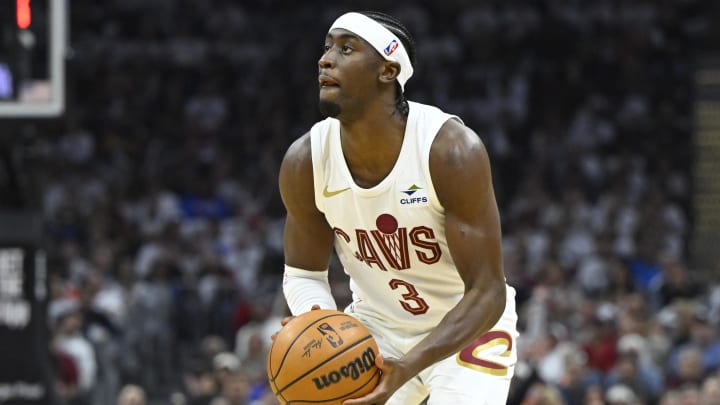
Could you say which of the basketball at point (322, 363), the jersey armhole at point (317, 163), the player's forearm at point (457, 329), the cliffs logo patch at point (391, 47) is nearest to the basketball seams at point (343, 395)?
the basketball at point (322, 363)

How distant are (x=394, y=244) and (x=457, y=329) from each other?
1.48 feet

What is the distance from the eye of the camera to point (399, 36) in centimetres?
461

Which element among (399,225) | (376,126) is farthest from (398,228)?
(376,126)

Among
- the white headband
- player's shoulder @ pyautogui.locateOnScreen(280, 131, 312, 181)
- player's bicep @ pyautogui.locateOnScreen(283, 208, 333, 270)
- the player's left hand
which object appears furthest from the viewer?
player's bicep @ pyautogui.locateOnScreen(283, 208, 333, 270)

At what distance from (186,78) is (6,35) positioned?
30.4ft

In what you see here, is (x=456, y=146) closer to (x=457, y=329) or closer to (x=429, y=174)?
(x=429, y=174)

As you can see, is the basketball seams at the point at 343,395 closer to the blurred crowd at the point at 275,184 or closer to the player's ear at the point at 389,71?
the player's ear at the point at 389,71

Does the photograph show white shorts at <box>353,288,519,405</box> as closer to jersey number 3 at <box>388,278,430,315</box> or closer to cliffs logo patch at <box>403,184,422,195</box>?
jersey number 3 at <box>388,278,430,315</box>

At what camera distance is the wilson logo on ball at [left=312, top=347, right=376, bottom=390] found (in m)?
4.25

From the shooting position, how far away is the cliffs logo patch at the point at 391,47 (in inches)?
177

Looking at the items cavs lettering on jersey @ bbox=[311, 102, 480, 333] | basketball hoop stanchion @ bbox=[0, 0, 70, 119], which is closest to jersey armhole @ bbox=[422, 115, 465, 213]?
cavs lettering on jersey @ bbox=[311, 102, 480, 333]

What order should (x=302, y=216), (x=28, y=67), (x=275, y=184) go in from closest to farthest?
(x=302, y=216), (x=28, y=67), (x=275, y=184)

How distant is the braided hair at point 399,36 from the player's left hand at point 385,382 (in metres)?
0.95

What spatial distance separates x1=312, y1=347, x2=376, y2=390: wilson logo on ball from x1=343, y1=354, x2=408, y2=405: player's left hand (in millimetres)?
50
